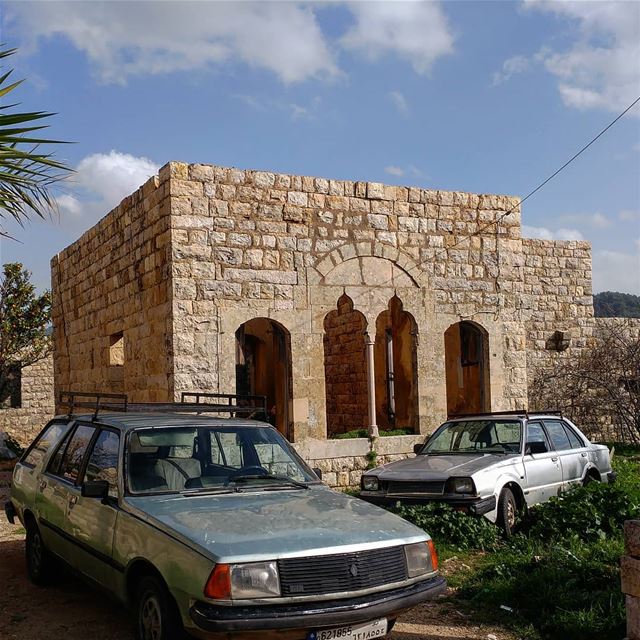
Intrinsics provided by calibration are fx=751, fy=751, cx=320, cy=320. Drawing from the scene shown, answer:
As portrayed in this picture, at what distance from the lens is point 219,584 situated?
3.87m

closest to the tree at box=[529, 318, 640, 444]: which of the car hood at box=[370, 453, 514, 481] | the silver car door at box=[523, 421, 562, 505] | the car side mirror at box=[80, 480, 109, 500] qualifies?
the silver car door at box=[523, 421, 562, 505]

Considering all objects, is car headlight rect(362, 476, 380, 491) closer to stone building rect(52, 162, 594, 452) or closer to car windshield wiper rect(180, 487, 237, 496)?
stone building rect(52, 162, 594, 452)

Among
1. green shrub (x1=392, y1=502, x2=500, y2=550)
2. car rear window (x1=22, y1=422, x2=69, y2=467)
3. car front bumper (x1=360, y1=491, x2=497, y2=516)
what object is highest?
car rear window (x1=22, y1=422, x2=69, y2=467)

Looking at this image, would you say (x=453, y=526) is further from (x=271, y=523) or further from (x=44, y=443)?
(x=44, y=443)

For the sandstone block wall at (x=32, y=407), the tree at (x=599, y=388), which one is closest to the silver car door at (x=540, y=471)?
the tree at (x=599, y=388)

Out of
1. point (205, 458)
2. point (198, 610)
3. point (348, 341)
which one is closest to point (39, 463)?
point (205, 458)

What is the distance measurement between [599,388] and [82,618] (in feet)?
43.1

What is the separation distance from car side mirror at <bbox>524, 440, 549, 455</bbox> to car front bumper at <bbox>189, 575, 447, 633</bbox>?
15.8 ft

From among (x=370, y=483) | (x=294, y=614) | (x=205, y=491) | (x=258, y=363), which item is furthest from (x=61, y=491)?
(x=258, y=363)

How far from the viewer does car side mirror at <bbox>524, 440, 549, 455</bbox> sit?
8633mm

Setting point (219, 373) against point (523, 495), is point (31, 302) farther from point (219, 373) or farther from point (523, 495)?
point (523, 495)

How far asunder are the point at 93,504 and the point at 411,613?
2.47 m

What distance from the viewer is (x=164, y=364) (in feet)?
34.5

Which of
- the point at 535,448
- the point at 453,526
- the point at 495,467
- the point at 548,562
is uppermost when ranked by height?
the point at 535,448
